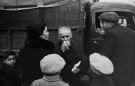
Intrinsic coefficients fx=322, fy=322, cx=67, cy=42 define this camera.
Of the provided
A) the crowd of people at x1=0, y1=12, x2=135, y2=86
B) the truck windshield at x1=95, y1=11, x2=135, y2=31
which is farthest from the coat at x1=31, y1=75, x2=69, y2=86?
the truck windshield at x1=95, y1=11, x2=135, y2=31

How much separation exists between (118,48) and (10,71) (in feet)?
6.21

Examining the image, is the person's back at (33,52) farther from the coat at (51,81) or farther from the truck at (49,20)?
the truck at (49,20)

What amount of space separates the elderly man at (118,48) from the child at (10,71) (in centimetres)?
169

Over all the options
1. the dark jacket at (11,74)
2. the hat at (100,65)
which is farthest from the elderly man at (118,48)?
the dark jacket at (11,74)

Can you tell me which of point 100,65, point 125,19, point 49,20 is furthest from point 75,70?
point 125,19

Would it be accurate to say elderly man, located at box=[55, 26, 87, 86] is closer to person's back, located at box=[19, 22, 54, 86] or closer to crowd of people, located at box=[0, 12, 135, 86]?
crowd of people, located at box=[0, 12, 135, 86]

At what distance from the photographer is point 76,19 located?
6.52 metres

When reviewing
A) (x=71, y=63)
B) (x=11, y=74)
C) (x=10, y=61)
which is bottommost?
(x=11, y=74)

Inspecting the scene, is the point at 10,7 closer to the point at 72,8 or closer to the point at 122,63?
the point at 72,8

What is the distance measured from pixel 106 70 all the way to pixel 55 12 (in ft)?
11.1

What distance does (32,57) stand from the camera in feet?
13.5

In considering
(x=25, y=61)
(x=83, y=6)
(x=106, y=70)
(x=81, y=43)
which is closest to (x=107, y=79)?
(x=106, y=70)

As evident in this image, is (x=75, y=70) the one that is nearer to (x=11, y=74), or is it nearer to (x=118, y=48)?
(x=118, y=48)

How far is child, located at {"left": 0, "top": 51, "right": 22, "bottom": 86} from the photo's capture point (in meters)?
5.10
